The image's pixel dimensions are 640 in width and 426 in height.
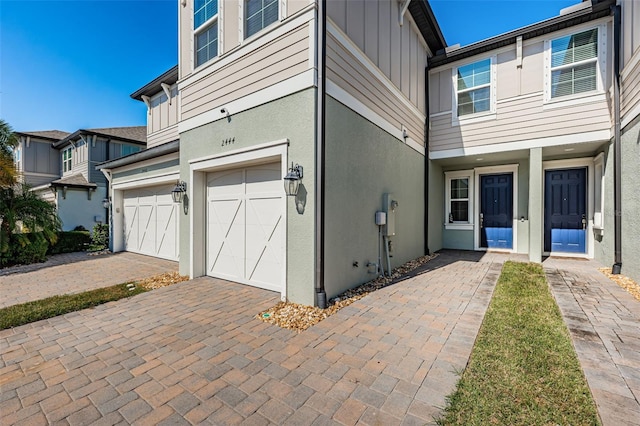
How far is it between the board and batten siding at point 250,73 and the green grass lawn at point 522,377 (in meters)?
4.21

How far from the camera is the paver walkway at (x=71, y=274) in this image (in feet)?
17.4

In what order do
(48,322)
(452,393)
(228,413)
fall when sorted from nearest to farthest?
1. (228,413)
2. (452,393)
3. (48,322)

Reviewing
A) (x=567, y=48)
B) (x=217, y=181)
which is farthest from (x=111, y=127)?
(x=567, y=48)

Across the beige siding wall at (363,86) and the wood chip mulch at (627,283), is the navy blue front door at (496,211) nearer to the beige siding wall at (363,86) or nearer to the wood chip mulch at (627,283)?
the wood chip mulch at (627,283)

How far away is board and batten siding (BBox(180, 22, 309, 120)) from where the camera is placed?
13.4 feet

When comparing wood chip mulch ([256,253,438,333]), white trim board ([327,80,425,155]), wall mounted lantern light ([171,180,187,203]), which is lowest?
wood chip mulch ([256,253,438,333])

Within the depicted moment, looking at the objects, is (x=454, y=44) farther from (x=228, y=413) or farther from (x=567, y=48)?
(x=228, y=413)

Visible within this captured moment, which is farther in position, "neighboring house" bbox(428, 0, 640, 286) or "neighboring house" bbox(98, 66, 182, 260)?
"neighboring house" bbox(98, 66, 182, 260)

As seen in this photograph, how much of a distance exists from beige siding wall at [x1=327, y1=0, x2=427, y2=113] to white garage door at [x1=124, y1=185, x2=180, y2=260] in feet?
20.2

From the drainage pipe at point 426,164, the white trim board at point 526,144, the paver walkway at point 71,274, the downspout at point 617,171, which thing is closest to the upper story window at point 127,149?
the paver walkway at point 71,274

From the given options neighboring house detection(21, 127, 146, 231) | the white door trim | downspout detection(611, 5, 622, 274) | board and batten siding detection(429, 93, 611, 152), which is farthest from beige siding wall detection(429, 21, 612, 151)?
neighboring house detection(21, 127, 146, 231)

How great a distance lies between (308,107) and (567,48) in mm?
7242

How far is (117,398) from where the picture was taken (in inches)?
86.5

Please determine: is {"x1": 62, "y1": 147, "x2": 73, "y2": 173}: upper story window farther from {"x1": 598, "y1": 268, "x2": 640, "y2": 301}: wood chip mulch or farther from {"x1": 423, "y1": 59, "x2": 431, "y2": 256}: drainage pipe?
{"x1": 598, "y1": 268, "x2": 640, "y2": 301}: wood chip mulch
